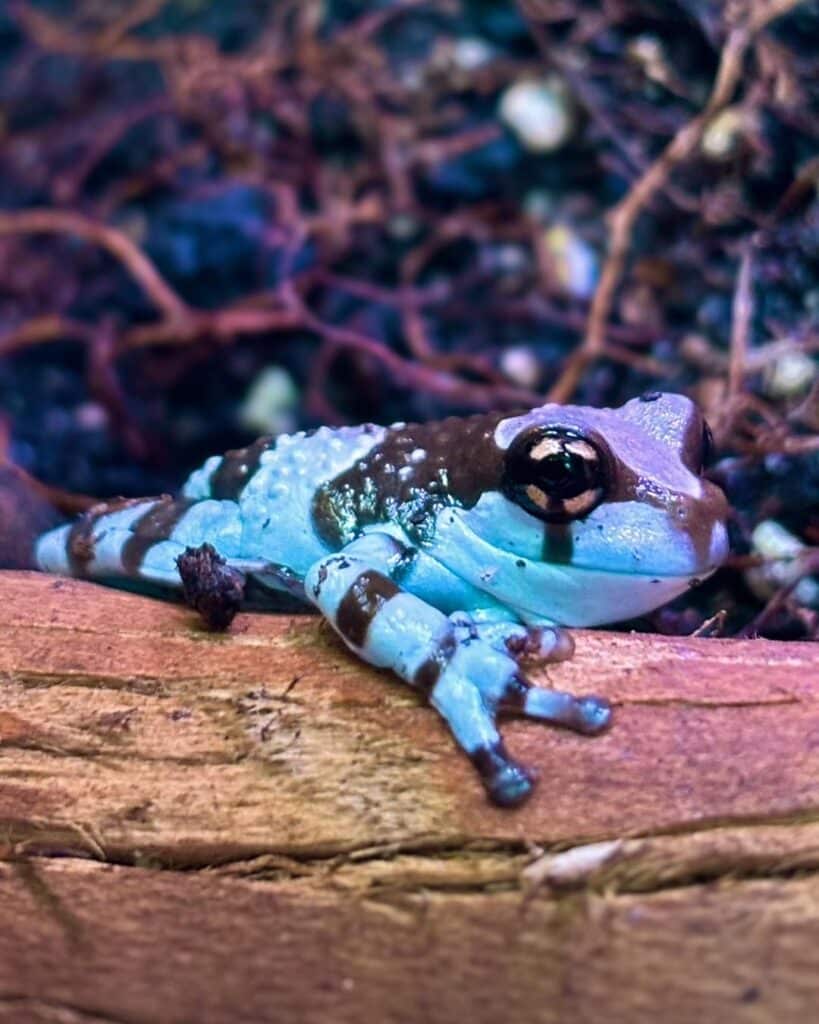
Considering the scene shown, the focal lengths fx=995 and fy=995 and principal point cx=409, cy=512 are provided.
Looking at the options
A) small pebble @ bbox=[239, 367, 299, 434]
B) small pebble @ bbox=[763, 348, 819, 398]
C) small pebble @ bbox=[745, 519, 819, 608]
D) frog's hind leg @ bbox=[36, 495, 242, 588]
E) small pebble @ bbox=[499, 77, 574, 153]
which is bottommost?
small pebble @ bbox=[239, 367, 299, 434]

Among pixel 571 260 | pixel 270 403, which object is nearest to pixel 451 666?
pixel 270 403

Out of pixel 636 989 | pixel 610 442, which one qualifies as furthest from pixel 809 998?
pixel 610 442

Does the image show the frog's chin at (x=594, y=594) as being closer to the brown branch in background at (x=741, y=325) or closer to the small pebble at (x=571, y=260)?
the brown branch in background at (x=741, y=325)

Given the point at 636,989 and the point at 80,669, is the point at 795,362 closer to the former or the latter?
the point at 636,989

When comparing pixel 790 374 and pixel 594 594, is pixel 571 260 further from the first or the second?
pixel 594 594

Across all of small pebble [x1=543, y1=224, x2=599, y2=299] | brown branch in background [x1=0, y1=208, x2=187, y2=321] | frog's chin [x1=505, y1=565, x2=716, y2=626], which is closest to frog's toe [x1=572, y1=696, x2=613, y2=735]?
frog's chin [x1=505, y1=565, x2=716, y2=626]

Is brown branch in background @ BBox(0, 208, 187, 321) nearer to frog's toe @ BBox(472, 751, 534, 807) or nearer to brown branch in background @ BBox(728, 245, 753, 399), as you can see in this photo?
brown branch in background @ BBox(728, 245, 753, 399)

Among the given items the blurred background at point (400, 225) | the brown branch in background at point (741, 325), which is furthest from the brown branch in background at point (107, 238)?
the brown branch in background at point (741, 325)

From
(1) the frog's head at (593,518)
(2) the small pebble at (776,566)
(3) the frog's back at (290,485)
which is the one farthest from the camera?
(2) the small pebble at (776,566)
